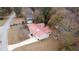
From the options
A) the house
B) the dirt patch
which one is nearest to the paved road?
the dirt patch

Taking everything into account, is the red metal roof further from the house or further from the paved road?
the paved road

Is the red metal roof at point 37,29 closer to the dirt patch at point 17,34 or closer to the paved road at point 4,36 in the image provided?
the dirt patch at point 17,34

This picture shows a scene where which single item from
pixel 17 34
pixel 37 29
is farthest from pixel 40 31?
pixel 17 34

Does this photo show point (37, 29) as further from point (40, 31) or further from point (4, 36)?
point (4, 36)

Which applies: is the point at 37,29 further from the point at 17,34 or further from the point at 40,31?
the point at 17,34

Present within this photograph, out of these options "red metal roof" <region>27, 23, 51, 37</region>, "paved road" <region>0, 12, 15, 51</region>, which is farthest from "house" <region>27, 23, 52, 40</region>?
"paved road" <region>0, 12, 15, 51</region>

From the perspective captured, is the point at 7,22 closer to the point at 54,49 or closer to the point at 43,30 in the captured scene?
the point at 43,30

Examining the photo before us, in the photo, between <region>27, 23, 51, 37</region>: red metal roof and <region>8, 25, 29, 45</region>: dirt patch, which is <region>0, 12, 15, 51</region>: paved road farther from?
<region>27, 23, 51, 37</region>: red metal roof

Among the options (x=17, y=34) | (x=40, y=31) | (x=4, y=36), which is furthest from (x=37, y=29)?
(x=4, y=36)

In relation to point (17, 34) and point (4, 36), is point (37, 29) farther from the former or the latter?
point (4, 36)

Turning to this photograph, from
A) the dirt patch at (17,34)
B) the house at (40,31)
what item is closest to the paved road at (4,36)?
the dirt patch at (17,34)

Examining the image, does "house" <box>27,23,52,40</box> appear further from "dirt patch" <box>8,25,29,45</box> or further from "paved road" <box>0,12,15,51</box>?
"paved road" <box>0,12,15,51</box>
